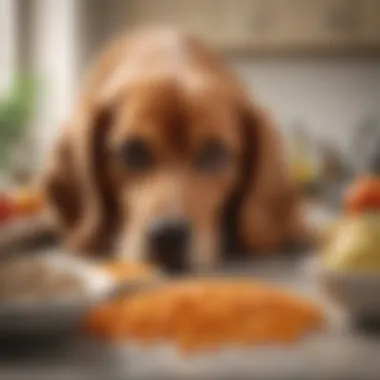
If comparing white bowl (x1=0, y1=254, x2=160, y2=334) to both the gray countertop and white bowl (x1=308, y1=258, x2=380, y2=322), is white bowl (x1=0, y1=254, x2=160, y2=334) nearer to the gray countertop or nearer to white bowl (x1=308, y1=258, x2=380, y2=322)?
the gray countertop

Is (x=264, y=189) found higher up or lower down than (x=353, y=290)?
higher up

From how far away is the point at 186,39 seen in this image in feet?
5.37

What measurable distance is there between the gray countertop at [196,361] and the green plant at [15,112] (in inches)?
97.6

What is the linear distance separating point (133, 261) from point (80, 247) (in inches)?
5.5

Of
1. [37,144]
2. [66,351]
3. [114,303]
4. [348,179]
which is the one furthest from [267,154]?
[37,144]

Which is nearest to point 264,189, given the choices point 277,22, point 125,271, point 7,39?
point 125,271

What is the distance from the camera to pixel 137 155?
1.33 metres

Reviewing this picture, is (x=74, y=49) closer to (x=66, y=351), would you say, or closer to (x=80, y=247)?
(x=80, y=247)

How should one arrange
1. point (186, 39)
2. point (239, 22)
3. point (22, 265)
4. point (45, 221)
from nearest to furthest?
point (22, 265) < point (45, 221) < point (186, 39) < point (239, 22)

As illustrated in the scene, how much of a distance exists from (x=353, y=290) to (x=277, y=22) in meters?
3.19

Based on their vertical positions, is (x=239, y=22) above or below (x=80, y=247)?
above

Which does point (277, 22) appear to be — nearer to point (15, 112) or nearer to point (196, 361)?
point (15, 112)

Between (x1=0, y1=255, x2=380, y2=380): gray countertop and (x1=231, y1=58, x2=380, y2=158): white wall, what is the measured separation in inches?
127

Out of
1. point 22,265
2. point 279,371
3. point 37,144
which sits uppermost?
point 37,144
